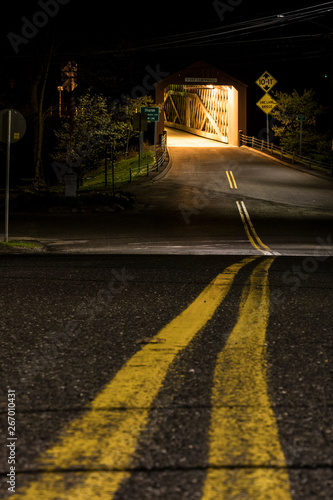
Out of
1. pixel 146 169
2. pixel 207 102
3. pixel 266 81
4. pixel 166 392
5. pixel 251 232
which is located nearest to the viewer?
pixel 166 392

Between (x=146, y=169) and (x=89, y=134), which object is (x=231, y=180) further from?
(x=89, y=134)

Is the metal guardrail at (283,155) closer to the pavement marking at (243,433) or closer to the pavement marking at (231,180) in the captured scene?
the pavement marking at (231,180)

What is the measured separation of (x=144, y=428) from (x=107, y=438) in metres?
0.23

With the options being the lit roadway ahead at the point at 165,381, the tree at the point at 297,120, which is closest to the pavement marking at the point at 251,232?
the lit roadway ahead at the point at 165,381

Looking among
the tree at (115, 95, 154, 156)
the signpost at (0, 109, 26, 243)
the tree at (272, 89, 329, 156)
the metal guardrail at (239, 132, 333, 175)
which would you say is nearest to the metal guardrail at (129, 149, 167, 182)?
the tree at (115, 95, 154, 156)

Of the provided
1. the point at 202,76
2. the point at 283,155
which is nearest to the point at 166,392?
the point at 283,155

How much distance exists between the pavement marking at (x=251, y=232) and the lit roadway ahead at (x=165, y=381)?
759cm

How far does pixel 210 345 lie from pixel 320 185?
40.0m

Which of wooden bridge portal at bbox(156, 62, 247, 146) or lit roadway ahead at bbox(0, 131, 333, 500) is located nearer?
lit roadway ahead at bbox(0, 131, 333, 500)

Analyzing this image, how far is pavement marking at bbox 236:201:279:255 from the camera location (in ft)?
62.6

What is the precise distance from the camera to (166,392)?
4.04 m

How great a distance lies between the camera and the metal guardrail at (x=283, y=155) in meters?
52.4

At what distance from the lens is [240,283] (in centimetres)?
891

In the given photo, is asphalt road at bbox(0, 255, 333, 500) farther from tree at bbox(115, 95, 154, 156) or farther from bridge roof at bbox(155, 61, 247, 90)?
bridge roof at bbox(155, 61, 247, 90)
